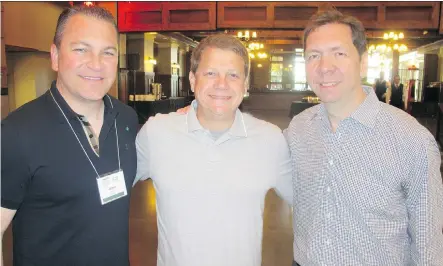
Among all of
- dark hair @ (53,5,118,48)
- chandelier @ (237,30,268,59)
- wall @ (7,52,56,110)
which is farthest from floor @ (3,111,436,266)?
wall @ (7,52,56,110)

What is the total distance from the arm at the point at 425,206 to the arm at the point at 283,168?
53 cm

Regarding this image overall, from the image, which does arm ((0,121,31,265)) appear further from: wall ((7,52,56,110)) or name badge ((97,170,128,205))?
wall ((7,52,56,110))

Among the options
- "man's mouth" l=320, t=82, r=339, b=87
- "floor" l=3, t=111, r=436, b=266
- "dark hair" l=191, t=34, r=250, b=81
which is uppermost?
"dark hair" l=191, t=34, r=250, b=81

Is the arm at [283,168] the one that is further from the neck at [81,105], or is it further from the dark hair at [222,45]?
the neck at [81,105]

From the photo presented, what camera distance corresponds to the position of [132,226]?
12.8 ft

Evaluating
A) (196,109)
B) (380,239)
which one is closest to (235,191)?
(196,109)

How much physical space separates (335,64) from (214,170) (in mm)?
658

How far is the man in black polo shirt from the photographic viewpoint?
1376mm

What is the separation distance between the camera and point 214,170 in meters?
1.57

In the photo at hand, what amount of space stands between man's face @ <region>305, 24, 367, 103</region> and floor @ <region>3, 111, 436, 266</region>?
206 centimetres

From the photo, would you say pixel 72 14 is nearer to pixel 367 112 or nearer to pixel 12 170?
pixel 12 170

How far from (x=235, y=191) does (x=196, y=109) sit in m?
0.44

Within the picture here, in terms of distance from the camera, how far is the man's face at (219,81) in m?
1.59

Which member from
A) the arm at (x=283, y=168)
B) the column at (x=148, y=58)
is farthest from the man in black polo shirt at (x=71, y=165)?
the column at (x=148, y=58)
